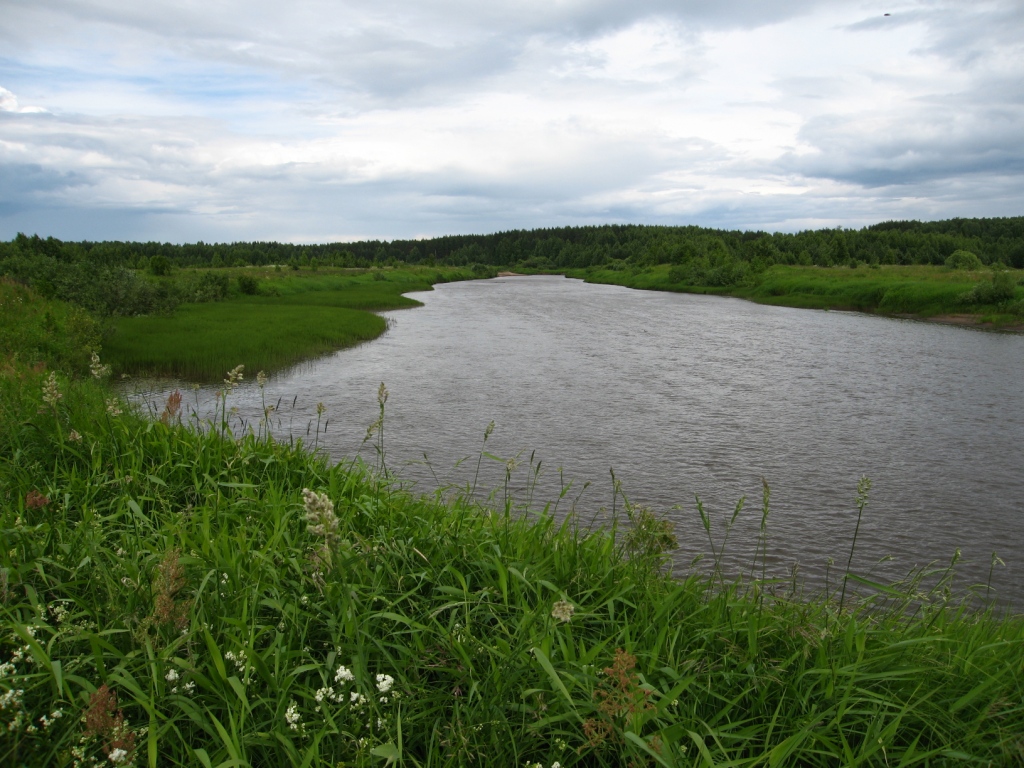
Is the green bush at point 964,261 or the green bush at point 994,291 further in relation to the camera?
the green bush at point 964,261

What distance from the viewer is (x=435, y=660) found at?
146 inches

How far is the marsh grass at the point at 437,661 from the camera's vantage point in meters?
3.14

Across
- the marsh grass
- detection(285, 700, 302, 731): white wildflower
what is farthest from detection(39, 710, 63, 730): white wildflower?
detection(285, 700, 302, 731): white wildflower

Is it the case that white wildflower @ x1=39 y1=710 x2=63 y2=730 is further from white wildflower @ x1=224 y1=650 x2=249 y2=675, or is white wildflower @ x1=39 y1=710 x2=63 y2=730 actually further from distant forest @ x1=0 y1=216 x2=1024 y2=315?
distant forest @ x1=0 y1=216 x2=1024 y2=315

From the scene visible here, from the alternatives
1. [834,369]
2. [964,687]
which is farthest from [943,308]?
[964,687]

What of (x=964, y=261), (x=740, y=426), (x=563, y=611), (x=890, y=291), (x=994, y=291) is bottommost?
(x=740, y=426)

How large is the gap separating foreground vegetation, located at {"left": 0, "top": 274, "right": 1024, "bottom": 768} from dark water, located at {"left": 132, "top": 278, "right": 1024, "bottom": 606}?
131 inches

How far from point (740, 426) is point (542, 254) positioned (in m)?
162

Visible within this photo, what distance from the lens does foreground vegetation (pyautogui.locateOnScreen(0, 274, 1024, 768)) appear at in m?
3.14

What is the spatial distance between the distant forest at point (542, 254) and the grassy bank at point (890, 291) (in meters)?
4.57

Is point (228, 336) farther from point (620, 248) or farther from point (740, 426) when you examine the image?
point (620, 248)

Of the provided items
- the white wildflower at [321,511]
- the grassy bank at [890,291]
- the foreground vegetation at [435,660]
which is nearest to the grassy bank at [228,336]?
the foreground vegetation at [435,660]

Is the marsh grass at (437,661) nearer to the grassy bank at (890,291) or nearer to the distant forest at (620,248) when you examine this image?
the distant forest at (620,248)

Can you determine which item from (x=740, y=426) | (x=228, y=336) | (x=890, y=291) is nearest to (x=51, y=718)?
(x=740, y=426)
